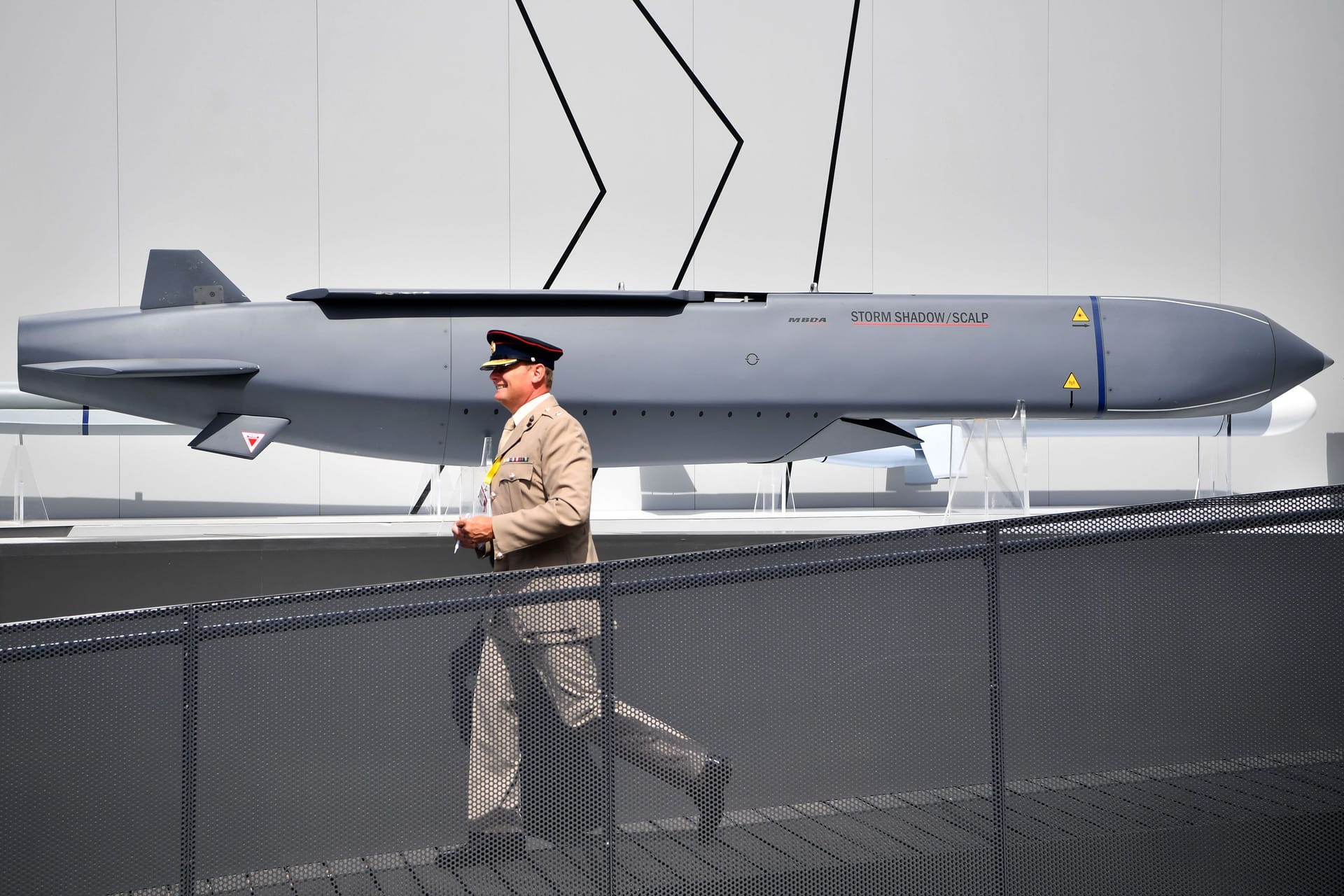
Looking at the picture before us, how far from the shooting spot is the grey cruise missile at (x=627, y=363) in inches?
163

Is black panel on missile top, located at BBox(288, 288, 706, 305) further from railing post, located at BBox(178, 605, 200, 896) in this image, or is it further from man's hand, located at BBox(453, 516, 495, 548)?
railing post, located at BBox(178, 605, 200, 896)

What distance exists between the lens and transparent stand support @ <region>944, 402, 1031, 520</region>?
4.53m

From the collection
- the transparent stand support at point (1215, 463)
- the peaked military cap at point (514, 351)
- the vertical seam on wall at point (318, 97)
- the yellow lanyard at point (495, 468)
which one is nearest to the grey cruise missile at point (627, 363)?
the transparent stand support at point (1215, 463)

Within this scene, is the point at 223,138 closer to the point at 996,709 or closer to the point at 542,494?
the point at 542,494

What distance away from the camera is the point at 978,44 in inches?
290

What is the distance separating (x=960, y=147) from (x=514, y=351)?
5943 mm

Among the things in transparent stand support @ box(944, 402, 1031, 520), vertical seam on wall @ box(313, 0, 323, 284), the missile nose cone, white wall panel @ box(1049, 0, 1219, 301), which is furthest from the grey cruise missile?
white wall panel @ box(1049, 0, 1219, 301)

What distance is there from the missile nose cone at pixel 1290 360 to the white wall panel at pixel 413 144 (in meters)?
4.61

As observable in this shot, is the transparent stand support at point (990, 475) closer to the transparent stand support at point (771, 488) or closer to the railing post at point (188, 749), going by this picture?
the transparent stand support at point (771, 488)

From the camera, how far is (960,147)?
736cm

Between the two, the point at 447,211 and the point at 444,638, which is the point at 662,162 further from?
the point at 444,638

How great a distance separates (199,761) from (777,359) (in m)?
3.21

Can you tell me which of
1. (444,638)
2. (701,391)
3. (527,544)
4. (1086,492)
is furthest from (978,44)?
(444,638)

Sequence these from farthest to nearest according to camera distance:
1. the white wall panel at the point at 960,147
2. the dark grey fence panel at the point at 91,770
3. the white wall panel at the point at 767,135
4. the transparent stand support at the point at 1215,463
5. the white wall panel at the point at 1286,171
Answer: the white wall panel at the point at 1286,171, the white wall panel at the point at 960,147, the white wall panel at the point at 767,135, the transparent stand support at the point at 1215,463, the dark grey fence panel at the point at 91,770
